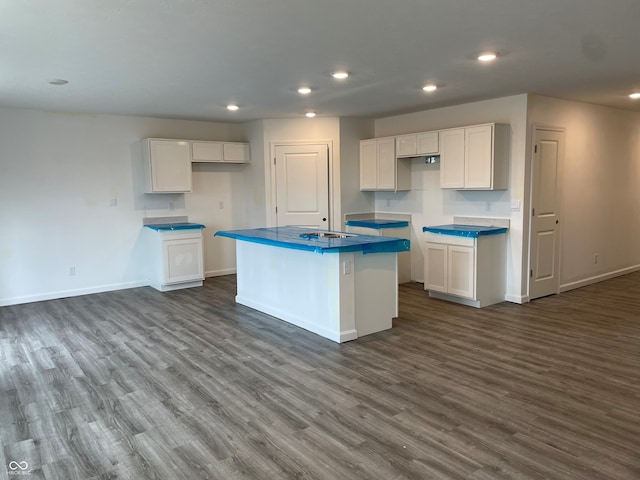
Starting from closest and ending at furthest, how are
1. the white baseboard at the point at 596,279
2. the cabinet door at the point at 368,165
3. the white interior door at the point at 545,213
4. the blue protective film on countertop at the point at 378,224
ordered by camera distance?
the white interior door at the point at 545,213, the white baseboard at the point at 596,279, the blue protective film on countertop at the point at 378,224, the cabinet door at the point at 368,165

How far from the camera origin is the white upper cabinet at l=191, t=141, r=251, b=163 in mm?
7008

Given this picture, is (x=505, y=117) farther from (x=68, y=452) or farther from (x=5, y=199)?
(x=5, y=199)

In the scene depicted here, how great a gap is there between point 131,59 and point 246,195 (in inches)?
159

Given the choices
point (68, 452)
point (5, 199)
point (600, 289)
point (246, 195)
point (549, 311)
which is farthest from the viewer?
point (246, 195)

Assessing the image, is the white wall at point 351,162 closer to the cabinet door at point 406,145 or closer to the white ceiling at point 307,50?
the cabinet door at point 406,145

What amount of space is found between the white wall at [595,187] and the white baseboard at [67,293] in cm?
582

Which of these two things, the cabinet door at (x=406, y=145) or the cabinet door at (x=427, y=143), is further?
the cabinet door at (x=406, y=145)

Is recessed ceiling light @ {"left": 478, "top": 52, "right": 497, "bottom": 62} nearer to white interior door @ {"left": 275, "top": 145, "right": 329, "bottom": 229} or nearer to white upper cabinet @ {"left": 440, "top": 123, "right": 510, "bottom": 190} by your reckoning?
white upper cabinet @ {"left": 440, "top": 123, "right": 510, "bottom": 190}

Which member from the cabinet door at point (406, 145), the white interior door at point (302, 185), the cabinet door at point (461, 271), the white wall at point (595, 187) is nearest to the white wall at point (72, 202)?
the white interior door at point (302, 185)

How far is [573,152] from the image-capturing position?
19.7ft

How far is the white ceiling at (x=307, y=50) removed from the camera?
2670 mm

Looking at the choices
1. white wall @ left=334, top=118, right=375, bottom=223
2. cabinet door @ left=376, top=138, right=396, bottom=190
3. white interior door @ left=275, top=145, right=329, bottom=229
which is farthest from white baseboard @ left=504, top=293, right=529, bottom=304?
white interior door @ left=275, top=145, right=329, bottom=229

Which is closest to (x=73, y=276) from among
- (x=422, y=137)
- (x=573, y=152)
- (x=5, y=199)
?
(x=5, y=199)

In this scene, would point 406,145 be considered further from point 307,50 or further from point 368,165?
point 307,50
